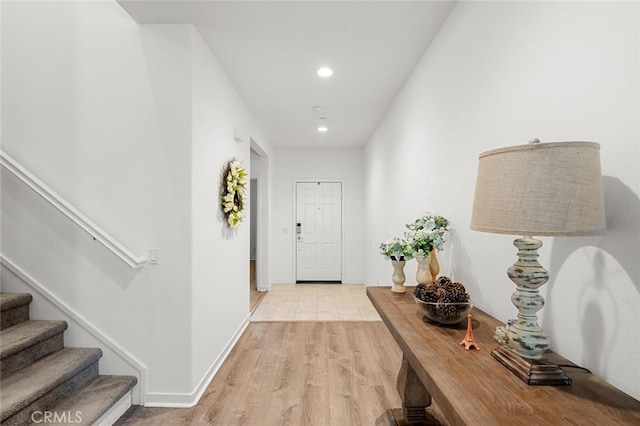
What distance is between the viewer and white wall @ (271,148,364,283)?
6324mm

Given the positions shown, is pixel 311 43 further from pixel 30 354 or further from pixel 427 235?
pixel 30 354

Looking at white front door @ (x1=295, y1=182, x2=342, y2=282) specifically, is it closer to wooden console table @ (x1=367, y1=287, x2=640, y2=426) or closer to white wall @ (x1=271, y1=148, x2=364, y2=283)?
white wall @ (x1=271, y1=148, x2=364, y2=283)

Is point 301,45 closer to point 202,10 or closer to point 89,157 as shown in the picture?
point 202,10

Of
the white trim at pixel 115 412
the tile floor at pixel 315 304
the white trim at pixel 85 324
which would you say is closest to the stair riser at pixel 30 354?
the white trim at pixel 85 324

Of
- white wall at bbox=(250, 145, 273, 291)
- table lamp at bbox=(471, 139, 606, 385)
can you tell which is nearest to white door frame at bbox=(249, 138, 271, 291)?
white wall at bbox=(250, 145, 273, 291)

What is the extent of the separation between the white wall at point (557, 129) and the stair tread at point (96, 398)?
2.26m

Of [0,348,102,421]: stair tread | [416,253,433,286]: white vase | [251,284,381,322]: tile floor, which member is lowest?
[251,284,381,322]: tile floor

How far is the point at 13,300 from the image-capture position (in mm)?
2135

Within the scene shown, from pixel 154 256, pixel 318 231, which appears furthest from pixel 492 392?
pixel 318 231

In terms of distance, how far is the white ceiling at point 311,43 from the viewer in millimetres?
2057

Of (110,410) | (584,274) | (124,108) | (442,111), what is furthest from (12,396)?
(442,111)

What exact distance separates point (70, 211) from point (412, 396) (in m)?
2.46

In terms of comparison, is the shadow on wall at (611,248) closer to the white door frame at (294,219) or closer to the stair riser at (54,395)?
the stair riser at (54,395)

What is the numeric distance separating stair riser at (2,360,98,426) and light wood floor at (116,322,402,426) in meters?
0.37
